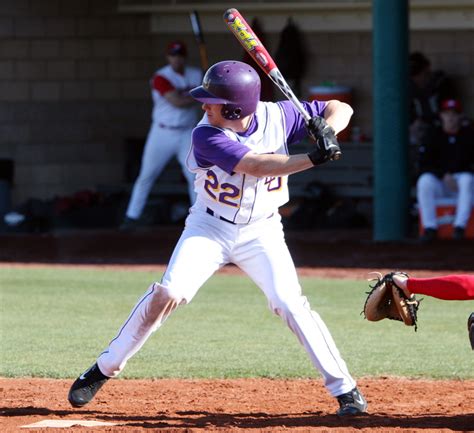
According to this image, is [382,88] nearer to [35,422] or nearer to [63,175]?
[63,175]

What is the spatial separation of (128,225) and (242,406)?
857 cm

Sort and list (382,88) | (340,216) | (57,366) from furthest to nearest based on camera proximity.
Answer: (340,216)
(382,88)
(57,366)

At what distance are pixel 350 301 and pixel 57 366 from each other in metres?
3.46

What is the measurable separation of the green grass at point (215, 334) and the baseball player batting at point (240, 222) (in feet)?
4.89

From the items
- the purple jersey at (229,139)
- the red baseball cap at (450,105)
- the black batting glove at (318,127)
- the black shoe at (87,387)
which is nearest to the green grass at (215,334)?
the black shoe at (87,387)

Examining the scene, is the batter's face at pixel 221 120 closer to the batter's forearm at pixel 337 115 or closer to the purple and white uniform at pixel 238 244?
the purple and white uniform at pixel 238 244

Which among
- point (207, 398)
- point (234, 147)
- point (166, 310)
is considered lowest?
point (207, 398)

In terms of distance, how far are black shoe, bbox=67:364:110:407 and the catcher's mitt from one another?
1.33 m

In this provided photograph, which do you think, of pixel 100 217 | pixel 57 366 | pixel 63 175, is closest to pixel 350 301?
pixel 57 366

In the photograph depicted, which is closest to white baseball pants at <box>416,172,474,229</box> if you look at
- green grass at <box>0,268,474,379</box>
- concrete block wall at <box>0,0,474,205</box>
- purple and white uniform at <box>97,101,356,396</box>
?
green grass at <box>0,268,474,379</box>

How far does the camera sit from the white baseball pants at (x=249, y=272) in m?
5.41

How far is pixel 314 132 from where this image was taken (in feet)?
17.2

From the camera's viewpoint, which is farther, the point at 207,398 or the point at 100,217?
the point at 100,217

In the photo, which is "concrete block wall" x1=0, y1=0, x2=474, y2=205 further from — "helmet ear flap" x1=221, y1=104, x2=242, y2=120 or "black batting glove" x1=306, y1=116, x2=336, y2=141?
"black batting glove" x1=306, y1=116, x2=336, y2=141
